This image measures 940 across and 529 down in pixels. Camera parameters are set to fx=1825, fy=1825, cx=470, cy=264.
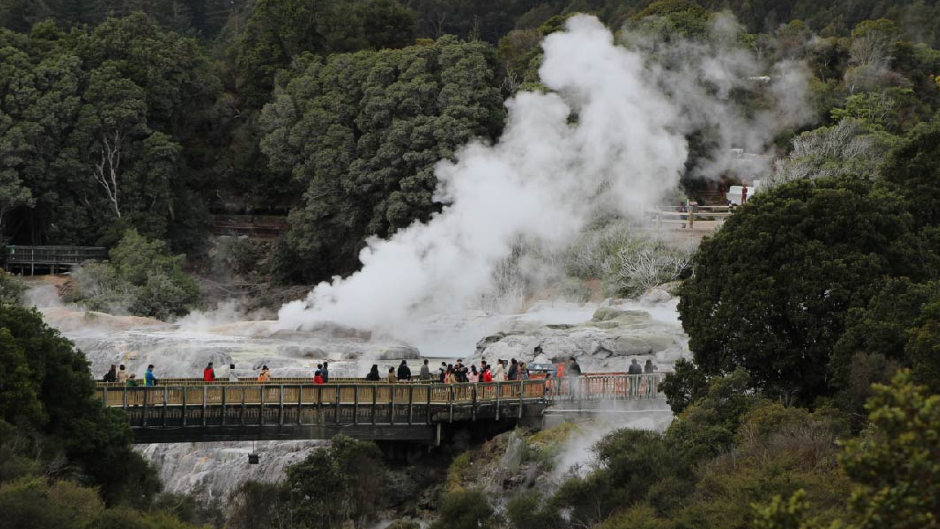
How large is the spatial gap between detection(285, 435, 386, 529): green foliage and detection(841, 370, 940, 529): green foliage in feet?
64.4

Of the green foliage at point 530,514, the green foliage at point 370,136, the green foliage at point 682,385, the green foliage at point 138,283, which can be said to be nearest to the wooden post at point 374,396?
the green foliage at point 530,514

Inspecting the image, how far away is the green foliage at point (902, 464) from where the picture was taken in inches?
907

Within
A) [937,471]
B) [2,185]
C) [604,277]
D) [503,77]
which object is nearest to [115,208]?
[2,185]

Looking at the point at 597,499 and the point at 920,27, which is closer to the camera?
the point at 597,499

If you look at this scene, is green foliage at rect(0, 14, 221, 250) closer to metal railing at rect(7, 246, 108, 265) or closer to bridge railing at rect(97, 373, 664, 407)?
metal railing at rect(7, 246, 108, 265)

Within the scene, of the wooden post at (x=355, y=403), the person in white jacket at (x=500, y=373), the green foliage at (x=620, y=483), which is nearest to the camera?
the green foliage at (x=620, y=483)

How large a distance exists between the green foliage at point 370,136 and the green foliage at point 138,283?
5.90 m

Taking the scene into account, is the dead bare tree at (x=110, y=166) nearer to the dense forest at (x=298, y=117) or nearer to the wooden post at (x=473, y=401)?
the dense forest at (x=298, y=117)

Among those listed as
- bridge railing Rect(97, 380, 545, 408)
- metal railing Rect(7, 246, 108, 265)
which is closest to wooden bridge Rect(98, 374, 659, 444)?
bridge railing Rect(97, 380, 545, 408)

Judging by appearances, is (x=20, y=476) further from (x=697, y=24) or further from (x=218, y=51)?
(x=218, y=51)

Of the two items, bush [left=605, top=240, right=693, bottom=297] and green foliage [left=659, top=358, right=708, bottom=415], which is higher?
bush [left=605, top=240, right=693, bottom=297]

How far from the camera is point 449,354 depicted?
187ft

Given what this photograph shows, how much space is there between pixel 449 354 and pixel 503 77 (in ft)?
75.4

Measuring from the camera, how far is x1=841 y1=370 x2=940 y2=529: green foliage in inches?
907
